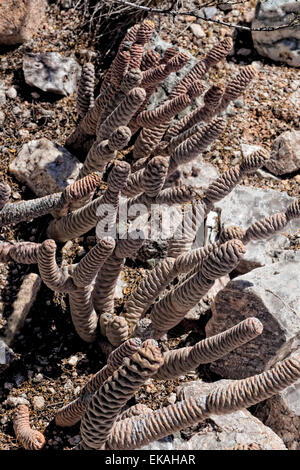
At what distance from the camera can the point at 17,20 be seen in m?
4.48

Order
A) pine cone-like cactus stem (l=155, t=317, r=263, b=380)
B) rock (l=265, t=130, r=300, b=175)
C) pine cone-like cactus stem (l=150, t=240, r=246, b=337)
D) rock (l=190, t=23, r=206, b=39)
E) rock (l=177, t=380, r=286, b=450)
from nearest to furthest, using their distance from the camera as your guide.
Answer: pine cone-like cactus stem (l=155, t=317, r=263, b=380) → pine cone-like cactus stem (l=150, t=240, r=246, b=337) → rock (l=177, t=380, r=286, b=450) → rock (l=265, t=130, r=300, b=175) → rock (l=190, t=23, r=206, b=39)

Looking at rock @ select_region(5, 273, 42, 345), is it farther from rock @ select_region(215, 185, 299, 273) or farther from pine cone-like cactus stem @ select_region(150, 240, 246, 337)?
rock @ select_region(215, 185, 299, 273)

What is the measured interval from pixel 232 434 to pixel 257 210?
66.0 inches

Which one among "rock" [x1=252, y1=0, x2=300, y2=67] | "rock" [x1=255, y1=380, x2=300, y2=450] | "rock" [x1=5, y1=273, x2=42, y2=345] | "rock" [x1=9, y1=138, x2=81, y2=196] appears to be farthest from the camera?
"rock" [x1=252, y1=0, x2=300, y2=67]

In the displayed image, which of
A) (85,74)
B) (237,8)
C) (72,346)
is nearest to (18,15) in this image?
(85,74)

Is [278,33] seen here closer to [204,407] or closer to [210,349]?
[210,349]

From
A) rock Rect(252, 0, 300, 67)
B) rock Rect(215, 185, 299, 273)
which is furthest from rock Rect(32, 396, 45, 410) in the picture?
rock Rect(252, 0, 300, 67)

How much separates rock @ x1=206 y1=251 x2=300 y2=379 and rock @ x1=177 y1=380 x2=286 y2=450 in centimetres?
35

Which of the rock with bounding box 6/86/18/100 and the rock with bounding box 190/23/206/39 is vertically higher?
the rock with bounding box 190/23/206/39

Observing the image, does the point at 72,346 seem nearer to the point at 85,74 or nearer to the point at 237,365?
the point at 237,365

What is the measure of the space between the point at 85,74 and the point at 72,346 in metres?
1.69

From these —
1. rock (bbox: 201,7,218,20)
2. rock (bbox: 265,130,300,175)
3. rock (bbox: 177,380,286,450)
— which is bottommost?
rock (bbox: 177,380,286,450)

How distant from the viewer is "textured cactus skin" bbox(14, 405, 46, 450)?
299cm

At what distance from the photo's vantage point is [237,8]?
5195 mm
